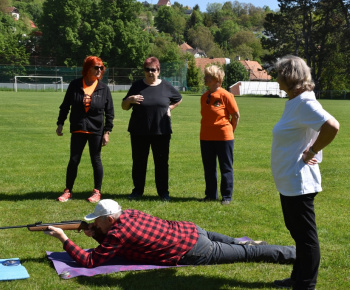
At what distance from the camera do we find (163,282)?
15.5ft

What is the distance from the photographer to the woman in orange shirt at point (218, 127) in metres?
7.66

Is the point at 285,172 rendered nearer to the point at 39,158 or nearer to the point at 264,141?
the point at 39,158

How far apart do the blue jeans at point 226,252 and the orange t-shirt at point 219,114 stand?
2665mm

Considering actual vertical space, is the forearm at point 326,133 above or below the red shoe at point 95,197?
above

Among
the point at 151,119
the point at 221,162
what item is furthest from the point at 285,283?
the point at 151,119

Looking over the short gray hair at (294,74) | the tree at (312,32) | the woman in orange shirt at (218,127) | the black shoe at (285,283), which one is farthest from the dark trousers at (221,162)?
the tree at (312,32)

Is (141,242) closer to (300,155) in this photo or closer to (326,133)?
(300,155)

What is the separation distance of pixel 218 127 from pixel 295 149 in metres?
3.60

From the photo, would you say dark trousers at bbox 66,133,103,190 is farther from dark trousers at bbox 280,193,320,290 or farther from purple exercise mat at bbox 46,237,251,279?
dark trousers at bbox 280,193,320,290

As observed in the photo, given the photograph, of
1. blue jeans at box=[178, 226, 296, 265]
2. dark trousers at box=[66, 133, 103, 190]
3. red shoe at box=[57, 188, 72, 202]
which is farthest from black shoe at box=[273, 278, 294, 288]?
red shoe at box=[57, 188, 72, 202]

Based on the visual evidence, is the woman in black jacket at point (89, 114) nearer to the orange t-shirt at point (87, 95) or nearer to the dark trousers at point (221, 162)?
the orange t-shirt at point (87, 95)

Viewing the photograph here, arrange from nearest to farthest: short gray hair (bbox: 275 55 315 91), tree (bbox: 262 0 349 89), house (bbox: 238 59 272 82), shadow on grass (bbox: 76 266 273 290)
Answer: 1. short gray hair (bbox: 275 55 315 91)
2. shadow on grass (bbox: 76 266 273 290)
3. tree (bbox: 262 0 349 89)
4. house (bbox: 238 59 272 82)

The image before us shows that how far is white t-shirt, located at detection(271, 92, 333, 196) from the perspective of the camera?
4043mm

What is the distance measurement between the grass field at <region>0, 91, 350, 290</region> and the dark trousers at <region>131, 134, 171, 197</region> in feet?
0.86
